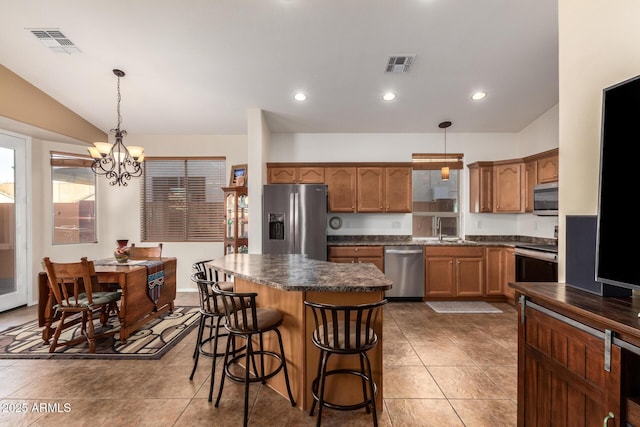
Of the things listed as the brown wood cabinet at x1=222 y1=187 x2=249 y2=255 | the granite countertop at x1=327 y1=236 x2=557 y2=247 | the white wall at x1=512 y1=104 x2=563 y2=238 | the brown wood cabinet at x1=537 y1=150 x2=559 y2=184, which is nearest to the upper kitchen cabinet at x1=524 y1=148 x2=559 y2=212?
the brown wood cabinet at x1=537 y1=150 x2=559 y2=184

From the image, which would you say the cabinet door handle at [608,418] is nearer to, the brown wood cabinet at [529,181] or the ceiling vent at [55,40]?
the brown wood cabinet at [529,181]

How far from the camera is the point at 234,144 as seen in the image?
17.8ft

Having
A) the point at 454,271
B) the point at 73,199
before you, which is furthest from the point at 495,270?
the point at 73,199

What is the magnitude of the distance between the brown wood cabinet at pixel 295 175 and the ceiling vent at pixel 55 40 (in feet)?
9.13

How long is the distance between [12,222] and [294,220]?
417 centimetres

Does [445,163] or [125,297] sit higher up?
[445,163]

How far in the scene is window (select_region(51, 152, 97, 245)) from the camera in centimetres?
492

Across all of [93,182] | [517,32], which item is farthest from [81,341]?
[517,32]

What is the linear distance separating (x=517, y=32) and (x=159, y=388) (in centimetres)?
470

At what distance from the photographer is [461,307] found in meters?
4.45

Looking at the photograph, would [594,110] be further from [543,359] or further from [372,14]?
[372,14]

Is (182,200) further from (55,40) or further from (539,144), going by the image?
(539,144)

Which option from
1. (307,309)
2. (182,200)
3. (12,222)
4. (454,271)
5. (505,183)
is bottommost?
(454,271)

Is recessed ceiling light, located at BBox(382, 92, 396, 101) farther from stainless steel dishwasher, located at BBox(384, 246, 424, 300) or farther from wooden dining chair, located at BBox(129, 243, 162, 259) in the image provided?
wooden dining chair, located at BBox(129, 243, 162, 259)
